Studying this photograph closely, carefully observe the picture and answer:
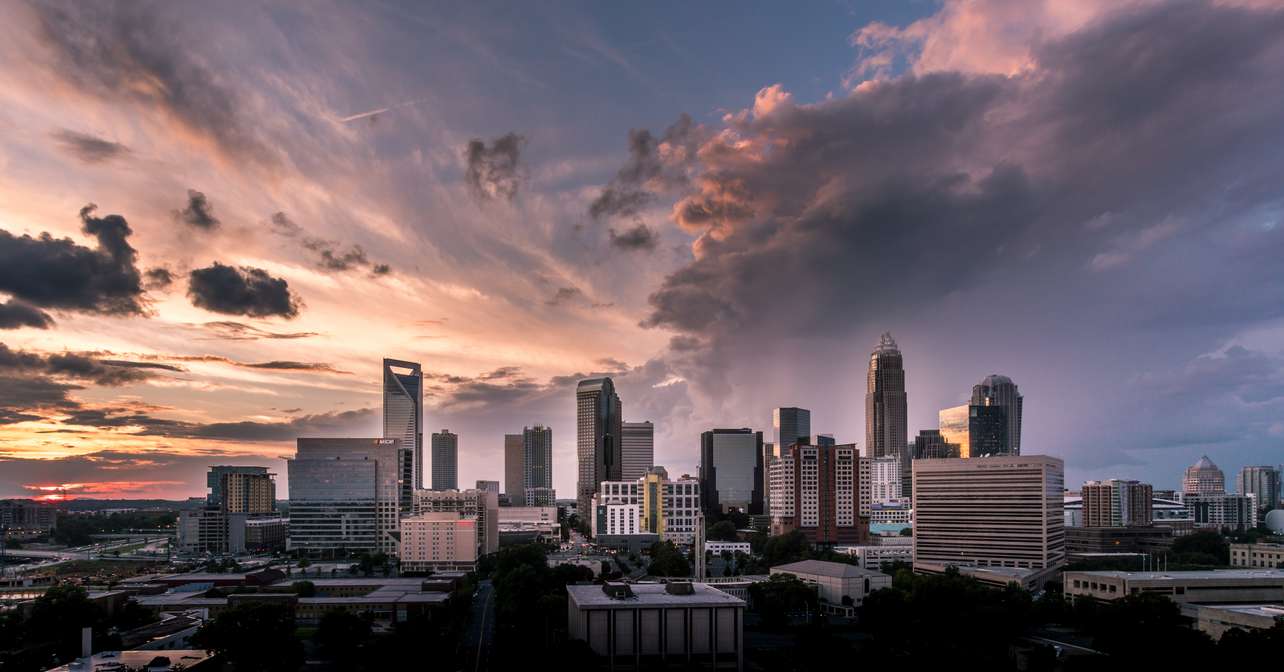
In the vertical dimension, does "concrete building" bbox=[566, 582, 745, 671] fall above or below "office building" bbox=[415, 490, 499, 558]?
above

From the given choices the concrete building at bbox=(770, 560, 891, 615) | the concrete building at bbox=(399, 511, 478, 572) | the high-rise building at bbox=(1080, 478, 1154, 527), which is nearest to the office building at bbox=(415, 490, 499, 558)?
the concrete building at bbox=(399, 511, 478, 572)

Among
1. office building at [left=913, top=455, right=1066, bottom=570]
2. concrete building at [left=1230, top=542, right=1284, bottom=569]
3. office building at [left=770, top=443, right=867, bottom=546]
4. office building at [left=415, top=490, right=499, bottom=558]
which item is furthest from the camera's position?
office building at [left=770, top=443, right=867, bottom=546]

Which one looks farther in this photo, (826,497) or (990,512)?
(826,497)

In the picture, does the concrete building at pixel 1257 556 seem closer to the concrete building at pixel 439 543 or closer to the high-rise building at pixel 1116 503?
the high-rise building at pixel 1116 503

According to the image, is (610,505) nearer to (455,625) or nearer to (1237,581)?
(455,625)

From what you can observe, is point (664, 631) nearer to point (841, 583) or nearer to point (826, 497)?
point (841, 583)

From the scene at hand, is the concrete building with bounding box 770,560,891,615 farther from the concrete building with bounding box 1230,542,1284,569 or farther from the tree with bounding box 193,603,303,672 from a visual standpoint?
the concrete building with bounding box 1230,542,1284,569

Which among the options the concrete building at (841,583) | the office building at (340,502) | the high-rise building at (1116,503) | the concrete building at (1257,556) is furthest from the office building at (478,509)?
the high-rise building at (1116,503)

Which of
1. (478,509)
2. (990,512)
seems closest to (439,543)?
(478,509)
